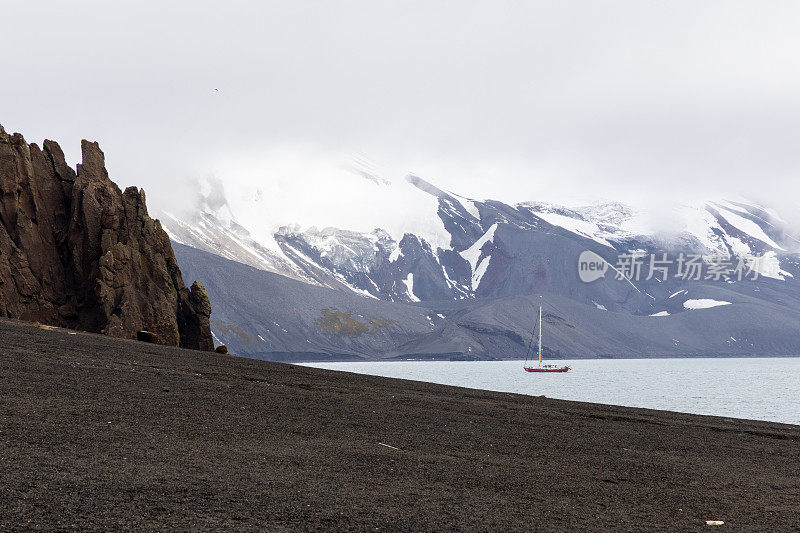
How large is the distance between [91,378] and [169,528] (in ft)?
40.2

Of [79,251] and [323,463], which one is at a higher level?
[79,251]

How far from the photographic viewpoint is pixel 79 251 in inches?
1854

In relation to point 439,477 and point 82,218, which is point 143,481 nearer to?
point 439,477

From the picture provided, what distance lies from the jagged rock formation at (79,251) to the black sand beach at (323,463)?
18.7 m

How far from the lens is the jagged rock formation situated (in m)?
43.4

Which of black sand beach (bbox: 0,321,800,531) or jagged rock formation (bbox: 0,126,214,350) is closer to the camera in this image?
black sand beach (bbox: 0,321,800,531)

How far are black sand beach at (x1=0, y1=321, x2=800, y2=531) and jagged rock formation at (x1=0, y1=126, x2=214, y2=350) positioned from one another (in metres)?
18.7

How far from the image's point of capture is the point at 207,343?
53781 millimetres

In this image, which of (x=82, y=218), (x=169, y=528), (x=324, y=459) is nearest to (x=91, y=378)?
(x=324, y=459)

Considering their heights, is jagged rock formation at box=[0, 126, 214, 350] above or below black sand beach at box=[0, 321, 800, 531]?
above

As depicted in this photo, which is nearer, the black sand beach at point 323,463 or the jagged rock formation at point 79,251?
the black sand beach at point 323,463

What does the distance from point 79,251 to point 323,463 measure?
37.5 meters

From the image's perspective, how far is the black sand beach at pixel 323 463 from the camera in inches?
412

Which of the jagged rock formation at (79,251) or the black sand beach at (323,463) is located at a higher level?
the jagged rock formation at (79,251)
